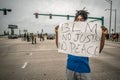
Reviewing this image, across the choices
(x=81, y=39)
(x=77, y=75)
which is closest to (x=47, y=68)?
(x=81, y=39)

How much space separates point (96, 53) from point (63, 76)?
380cm

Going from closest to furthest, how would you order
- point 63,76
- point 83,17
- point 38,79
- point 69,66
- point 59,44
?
point 69,66
point 83,17
point 59,44
point 38,79
point 63,76

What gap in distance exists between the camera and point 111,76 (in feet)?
23.3

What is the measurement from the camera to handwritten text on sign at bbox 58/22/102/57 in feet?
11.8

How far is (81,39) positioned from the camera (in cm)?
370

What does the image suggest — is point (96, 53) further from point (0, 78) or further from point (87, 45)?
point (0, 78)

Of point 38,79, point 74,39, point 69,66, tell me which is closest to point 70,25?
point 74,39

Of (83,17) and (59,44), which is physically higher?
(83,17)

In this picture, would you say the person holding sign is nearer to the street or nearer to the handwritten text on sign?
the handwritten text on sign

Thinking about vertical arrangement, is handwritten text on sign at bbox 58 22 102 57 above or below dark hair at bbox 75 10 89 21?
below

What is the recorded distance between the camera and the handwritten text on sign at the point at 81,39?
3.59 metres

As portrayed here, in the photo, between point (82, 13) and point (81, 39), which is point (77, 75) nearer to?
point (81, 39)

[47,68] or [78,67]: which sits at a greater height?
[78,67]

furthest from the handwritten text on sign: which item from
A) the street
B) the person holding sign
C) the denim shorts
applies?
the street
